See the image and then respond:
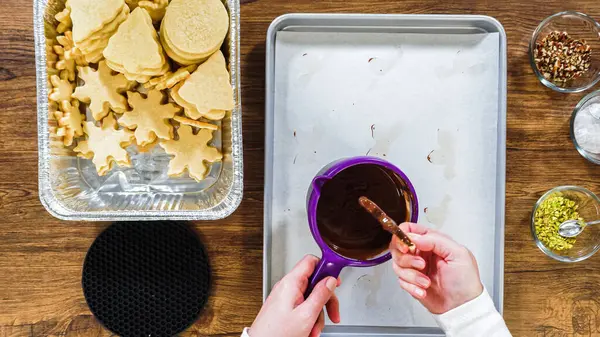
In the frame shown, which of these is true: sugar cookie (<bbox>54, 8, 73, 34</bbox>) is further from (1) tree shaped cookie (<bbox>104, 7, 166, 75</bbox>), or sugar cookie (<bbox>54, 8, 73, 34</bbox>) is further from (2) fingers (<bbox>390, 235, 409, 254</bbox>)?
(2) fingers (<bbox>390, 235, 409, 254</bbox>)

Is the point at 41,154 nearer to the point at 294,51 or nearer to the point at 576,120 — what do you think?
the point at 294,51

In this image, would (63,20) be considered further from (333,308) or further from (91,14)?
(333,308)

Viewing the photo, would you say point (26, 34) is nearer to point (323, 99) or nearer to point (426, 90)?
point (323, 99)

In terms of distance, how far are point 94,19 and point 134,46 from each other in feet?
0.19

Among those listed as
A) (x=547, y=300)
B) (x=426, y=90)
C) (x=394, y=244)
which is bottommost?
(x=547, y=300)

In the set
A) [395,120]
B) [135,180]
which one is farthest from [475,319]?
[135,180]

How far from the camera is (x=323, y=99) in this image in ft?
2.50

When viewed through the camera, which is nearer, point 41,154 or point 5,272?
point 41,154

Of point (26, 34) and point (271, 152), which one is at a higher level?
point (26, 34)

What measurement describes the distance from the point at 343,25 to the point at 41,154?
47 centimetres

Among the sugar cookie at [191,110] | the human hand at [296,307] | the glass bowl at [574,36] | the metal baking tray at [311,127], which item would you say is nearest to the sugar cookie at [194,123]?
the sugar cookie at [191,110]

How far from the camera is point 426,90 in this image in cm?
77

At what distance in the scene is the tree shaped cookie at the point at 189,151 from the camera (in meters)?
0.70

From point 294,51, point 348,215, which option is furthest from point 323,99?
point 348,215
